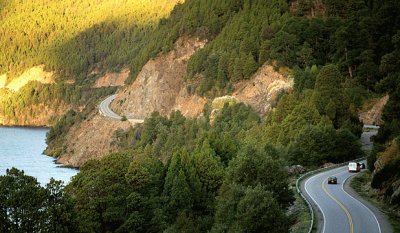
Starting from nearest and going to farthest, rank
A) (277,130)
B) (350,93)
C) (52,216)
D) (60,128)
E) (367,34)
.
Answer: (52,216), (277,130), (350,93), (367,34), (60,128)

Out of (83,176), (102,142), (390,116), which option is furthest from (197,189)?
(102,142)

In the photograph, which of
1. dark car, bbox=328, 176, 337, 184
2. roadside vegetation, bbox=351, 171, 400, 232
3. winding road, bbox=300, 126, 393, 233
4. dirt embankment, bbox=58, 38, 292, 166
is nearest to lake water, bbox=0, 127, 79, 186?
dirt embankment, bbox=58, 38, 292, 166

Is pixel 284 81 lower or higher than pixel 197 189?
higher

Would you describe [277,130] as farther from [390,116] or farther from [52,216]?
[52,216]

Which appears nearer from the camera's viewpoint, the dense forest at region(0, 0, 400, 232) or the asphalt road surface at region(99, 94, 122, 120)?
the dense forest at region(0, 0, 400, 232)

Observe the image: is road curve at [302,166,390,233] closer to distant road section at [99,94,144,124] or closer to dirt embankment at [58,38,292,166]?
dirt embankment at [58,38,292,166]

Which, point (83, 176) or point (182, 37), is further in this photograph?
point (182, 37)

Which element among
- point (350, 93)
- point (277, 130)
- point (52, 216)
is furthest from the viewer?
point (350, 93)
